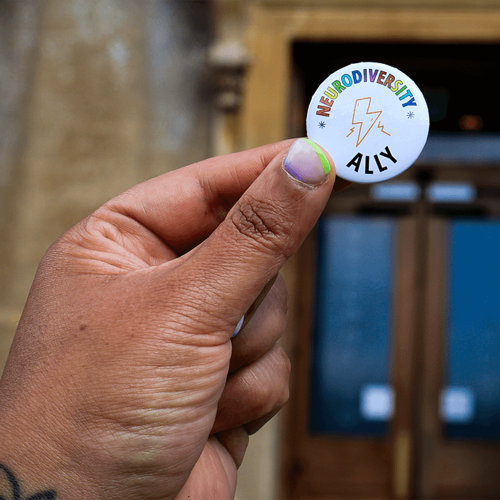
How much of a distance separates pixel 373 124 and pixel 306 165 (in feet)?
1.02

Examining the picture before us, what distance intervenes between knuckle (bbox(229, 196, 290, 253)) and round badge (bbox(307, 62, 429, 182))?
0.29 m

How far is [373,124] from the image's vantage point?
1.18 meters

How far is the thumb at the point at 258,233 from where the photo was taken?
0.95 metres

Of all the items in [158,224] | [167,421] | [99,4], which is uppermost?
[99,4]

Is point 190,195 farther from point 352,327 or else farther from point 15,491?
point 352,327

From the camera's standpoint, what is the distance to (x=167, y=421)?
3.25 ft

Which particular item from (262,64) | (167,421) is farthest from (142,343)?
(262,64)

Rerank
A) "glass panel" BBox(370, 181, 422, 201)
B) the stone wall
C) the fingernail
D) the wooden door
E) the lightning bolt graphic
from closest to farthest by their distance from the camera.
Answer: the fingernail
the lightning bolt graphic
the stone wall
the wooden door
"glass panel" BBox(370, 181, 422, 201)

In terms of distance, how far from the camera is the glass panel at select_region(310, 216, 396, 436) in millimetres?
3850

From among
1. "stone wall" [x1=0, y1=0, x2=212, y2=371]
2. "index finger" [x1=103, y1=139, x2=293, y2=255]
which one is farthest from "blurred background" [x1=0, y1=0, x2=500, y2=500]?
"index finger" [x1=103, y1=139, x2=293, y2=255]

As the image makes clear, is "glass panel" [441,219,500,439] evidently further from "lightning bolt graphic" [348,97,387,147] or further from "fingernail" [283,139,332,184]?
"fingernail" [283,139,332,184]

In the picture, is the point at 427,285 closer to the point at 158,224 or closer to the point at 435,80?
the point at 435,80

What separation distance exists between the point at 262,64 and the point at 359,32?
58 cm

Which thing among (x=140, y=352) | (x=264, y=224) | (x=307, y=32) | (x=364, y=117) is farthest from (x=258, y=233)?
(x=307, y=32)
